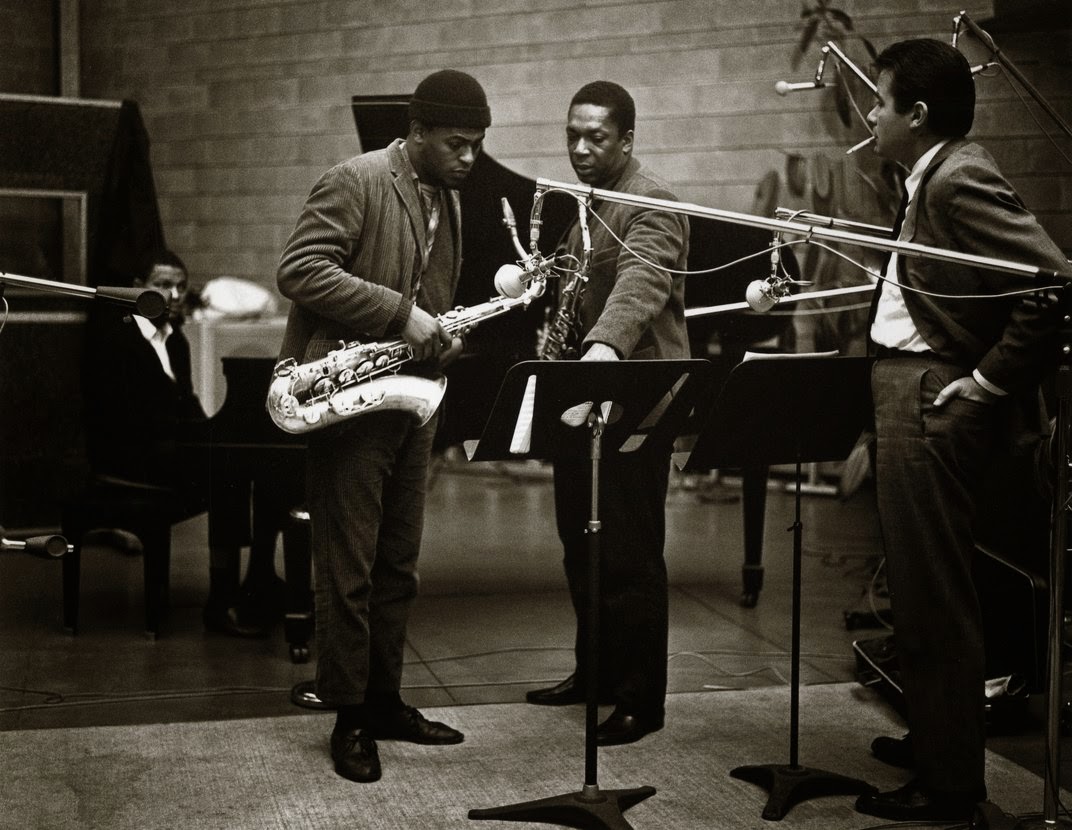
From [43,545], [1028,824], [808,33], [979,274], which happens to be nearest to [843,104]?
[808,33]

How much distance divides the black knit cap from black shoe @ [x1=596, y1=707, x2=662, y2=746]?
1.52 metres

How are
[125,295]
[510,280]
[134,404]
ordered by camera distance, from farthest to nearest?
[134,404], [510,280], [125,295]

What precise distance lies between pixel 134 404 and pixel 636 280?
1938 millimetres

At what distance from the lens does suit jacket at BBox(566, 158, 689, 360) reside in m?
3.37

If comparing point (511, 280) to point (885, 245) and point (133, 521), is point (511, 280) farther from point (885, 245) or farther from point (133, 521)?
point (133, 521)

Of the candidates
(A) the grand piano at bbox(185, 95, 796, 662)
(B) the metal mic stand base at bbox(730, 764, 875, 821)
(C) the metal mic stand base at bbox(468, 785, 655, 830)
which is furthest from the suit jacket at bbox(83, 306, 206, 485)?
(B) the metal mic stand base at bbox(730, 764, 875, 821)

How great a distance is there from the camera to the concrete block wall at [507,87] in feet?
16.2

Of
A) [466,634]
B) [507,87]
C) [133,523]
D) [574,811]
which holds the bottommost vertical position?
[466,634]

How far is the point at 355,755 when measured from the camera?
126 inches

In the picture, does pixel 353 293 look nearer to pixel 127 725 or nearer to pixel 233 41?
pixel 127 725

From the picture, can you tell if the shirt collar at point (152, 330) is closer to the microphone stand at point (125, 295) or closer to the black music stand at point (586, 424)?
the microphone stand at point (125, 295)

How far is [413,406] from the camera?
10.8 ft

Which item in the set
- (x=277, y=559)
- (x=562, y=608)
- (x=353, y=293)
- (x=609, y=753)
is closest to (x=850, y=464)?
(x=562, y=608)

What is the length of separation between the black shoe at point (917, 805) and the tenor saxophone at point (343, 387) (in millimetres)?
1371
